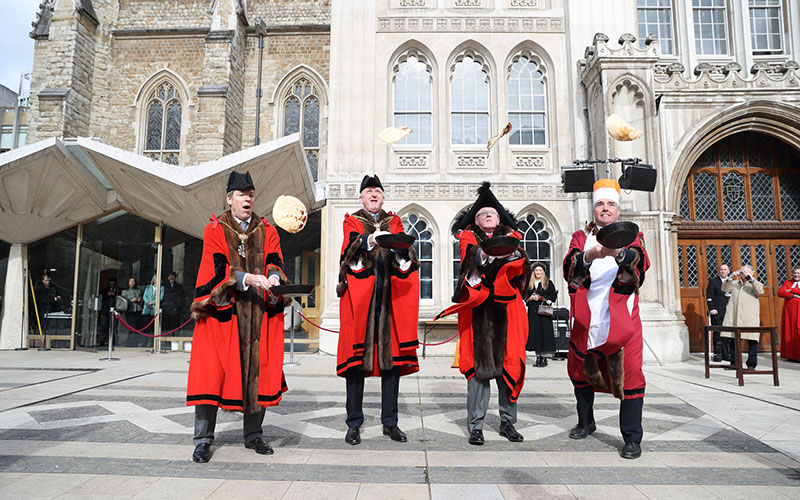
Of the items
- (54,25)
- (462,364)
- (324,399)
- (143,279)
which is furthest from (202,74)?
(462,364)

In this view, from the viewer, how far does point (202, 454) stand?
3426mm

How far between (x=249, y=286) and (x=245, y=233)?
444 millimetres

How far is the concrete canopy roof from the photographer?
32.0 ft

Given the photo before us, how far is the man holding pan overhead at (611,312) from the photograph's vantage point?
3.66 meters

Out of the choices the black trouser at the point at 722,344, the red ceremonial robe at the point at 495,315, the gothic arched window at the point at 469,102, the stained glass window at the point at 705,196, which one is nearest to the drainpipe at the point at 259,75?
the gothic arched window at the point at 469,102

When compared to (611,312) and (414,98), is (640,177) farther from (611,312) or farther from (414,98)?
(414,98)

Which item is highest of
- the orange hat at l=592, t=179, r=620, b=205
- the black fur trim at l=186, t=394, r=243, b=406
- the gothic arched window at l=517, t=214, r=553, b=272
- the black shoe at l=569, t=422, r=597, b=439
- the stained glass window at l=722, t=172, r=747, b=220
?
the stained glass window at l=722, t=172, r=747, b=220

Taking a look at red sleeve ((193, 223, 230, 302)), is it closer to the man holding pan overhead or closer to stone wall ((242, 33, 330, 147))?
the man holding pan overhead

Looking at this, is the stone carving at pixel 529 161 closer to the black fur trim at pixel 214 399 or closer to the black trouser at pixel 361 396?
the black trouser at pixel 361 396

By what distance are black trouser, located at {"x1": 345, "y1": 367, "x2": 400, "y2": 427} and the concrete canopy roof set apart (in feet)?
22.2

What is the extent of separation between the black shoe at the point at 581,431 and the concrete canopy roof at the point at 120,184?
7.62 m

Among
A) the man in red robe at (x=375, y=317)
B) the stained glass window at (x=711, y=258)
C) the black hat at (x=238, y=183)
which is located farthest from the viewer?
the stained glass window at (x=711, y=258)

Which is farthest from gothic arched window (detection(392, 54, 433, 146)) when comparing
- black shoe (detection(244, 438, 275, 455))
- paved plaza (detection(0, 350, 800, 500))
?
black shoe (detection(244, 438, 275, 455))

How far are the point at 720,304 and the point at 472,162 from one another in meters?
6.13
